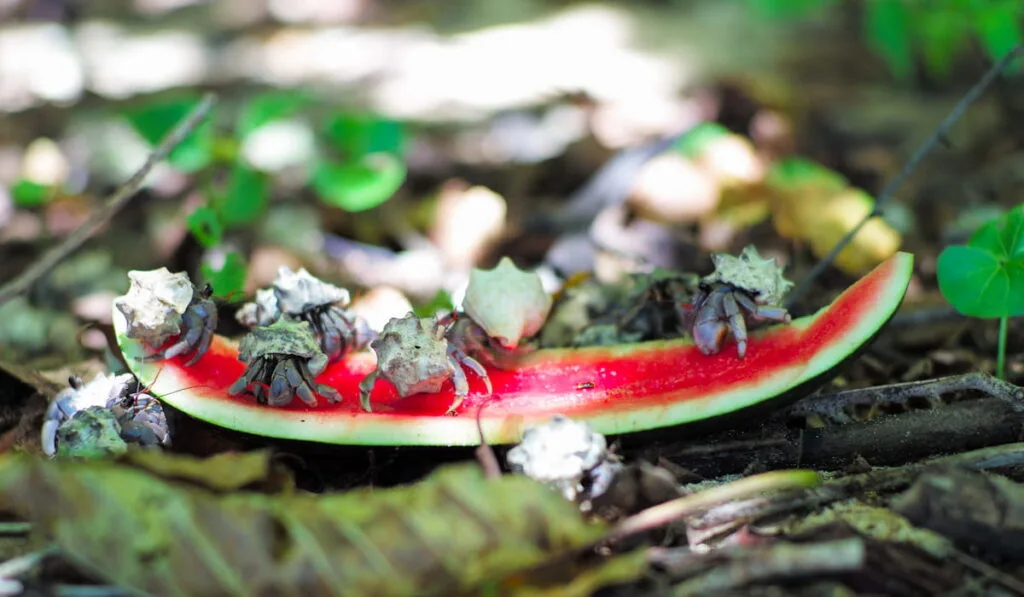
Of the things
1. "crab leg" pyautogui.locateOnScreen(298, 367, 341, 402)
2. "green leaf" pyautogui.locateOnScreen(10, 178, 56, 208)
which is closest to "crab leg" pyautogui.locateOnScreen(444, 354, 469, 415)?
"crab leg" pyautogui.locateOnScreen(298, 367, 341, 402)

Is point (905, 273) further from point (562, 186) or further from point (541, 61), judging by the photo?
point (541, 61)

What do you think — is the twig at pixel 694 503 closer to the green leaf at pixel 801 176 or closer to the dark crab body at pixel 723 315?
the dark crab body at pixel 723 315

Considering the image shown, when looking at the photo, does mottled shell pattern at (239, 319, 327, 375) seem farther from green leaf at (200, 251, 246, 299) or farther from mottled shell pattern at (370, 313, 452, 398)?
green leaf at (200, 251, 246, 299)

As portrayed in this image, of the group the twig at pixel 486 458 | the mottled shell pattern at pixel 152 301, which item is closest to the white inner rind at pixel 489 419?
the twig at pixel 486 458

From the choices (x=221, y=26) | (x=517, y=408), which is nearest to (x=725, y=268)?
(x=517, y=408)

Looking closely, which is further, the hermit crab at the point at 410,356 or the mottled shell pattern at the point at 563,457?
the hermit crab at the point at 410,356
